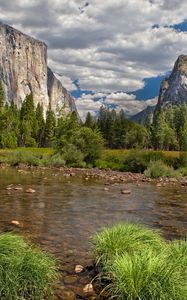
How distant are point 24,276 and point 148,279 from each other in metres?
2.13

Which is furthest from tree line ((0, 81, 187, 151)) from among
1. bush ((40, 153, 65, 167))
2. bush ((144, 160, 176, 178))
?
bush ((144, 160, 176, 178))

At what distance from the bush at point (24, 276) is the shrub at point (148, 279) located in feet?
4.09

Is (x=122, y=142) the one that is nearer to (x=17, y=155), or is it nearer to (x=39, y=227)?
(x=17, y=155)

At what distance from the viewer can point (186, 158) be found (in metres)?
45.7

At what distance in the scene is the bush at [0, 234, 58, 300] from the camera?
6605 mm

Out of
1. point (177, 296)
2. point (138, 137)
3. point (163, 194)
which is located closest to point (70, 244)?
point (177, 296)

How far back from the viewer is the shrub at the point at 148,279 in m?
6.47

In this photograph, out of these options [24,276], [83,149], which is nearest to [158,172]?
[83,149]

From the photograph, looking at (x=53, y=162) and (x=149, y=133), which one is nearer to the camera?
(x=53, y=162)

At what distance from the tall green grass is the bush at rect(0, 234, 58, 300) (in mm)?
1175

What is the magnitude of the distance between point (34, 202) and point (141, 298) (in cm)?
1363

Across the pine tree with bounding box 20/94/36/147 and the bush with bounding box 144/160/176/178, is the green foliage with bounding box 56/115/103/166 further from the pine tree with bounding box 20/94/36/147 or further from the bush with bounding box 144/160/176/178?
the pine tree with bounding box 20/94/36/147

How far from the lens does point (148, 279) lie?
6.71 metres

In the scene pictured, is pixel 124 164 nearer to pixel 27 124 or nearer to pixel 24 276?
pixel 24 276
